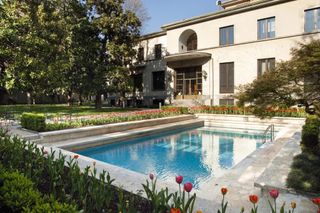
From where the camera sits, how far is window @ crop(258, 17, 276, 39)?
21.7m

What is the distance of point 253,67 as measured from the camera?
73.9ft

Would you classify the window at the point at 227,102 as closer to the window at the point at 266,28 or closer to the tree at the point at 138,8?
the window at the point at 266,28

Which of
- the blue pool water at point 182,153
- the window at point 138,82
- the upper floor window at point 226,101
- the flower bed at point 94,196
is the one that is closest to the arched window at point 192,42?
the upper floor window at point 226,101

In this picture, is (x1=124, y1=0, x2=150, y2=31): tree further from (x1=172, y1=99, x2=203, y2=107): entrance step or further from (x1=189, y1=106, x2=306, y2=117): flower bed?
(x1=189, y1=106, x2=306, y2=117): flower bed

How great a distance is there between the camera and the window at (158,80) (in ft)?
97.1

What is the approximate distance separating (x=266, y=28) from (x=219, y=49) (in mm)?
4703

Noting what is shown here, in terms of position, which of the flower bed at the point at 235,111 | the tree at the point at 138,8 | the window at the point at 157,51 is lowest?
the flower bed at the point at 235,111

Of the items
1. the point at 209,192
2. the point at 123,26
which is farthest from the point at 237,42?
the point at 209,192

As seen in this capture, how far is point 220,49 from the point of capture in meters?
24.5

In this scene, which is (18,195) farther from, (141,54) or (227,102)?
(141,54)

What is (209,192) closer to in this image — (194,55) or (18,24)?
(18,24)

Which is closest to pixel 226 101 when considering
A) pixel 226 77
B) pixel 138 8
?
pixel 226 77

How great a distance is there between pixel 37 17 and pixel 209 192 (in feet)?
66.1

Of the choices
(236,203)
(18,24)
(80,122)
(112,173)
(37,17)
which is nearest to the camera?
(236,203)
